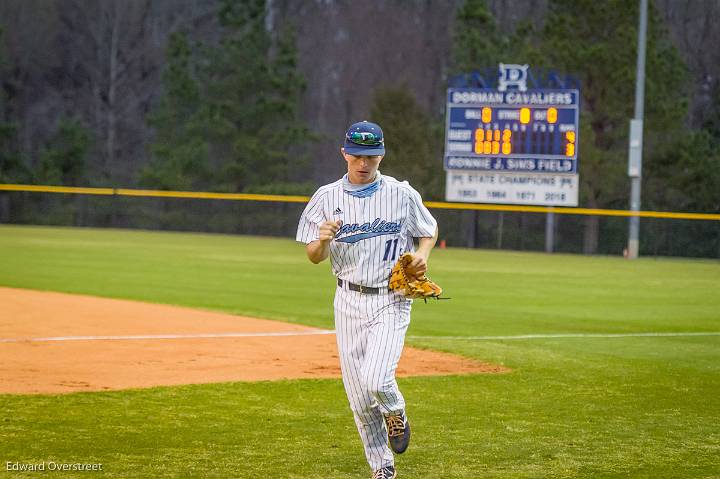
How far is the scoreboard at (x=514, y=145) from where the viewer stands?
95.6ft

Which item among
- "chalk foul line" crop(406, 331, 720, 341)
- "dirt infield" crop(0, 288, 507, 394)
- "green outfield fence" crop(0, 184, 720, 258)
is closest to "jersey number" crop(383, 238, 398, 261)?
"dirt infield" crop(0, 288, 507, 394)

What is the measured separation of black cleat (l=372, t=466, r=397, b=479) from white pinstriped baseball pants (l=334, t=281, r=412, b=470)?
0.9 inches

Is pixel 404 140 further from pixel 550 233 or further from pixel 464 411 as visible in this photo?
pixel 464 411

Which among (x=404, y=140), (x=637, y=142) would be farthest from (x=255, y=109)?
(x=637, y=142)

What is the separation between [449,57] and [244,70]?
1258 cm

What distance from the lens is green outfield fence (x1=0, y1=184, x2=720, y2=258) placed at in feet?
106

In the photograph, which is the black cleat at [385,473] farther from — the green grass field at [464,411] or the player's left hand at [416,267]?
the player's left hand at [416,267]

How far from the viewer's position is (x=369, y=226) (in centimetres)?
545

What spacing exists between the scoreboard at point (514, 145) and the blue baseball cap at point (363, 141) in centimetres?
2393

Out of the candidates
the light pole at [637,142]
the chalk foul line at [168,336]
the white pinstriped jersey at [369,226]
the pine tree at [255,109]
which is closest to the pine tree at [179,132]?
the pine tree at [255,109]

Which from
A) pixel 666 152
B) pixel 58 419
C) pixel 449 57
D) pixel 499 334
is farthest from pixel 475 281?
pixel 449 57

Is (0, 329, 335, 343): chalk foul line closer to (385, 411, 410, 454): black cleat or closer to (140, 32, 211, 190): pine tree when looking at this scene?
(385, 411, 410, 454): black cleat

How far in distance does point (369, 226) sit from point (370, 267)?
20cm

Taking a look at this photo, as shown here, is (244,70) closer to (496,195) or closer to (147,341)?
(496,195)
